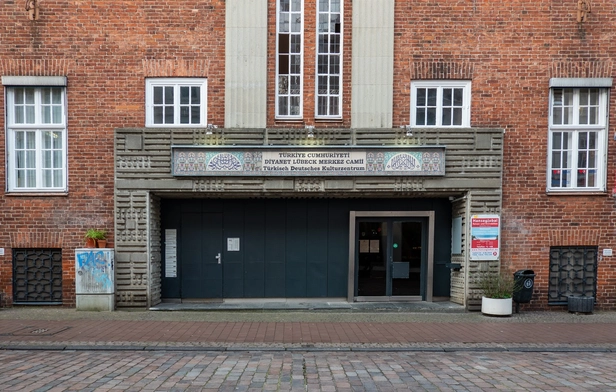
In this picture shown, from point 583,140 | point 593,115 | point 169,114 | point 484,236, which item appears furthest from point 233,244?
point 593,115

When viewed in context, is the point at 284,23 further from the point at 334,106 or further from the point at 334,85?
the point at 334,106

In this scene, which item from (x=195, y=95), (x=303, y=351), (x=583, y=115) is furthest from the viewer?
(x=583, y=115)

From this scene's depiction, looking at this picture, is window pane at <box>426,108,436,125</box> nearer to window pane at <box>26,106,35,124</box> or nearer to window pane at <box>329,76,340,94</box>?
window pane at <box>329,76,340,94</box>

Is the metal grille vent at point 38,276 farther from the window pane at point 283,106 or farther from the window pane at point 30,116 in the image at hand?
the window pane at point 283,106

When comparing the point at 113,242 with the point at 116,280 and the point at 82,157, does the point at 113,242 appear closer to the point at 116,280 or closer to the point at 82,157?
the point at 116,280

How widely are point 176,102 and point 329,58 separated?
3990 millimetres

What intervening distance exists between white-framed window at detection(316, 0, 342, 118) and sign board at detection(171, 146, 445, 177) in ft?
3.97

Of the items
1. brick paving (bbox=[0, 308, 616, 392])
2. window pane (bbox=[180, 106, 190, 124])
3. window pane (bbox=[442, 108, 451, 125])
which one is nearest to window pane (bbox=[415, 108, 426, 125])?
window pane (bbox=[442, 108, 451, 125])

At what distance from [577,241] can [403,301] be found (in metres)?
4.59

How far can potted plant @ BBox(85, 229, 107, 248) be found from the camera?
11066mm

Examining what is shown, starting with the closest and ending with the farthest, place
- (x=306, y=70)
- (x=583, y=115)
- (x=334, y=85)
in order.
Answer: (x=306, y=70) < (x=334, y=85) < (x=583, y=115)

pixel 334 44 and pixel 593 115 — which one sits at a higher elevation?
pixel 334 44

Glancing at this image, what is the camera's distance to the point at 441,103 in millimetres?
11625

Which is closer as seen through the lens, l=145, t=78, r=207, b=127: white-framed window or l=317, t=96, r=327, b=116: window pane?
l=145, t=78, r=207, b=127: white-framed window
